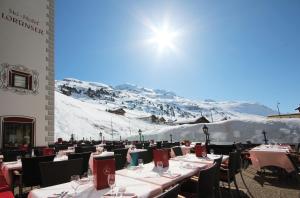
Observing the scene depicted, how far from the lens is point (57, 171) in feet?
11.7

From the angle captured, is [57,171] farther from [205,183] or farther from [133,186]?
[205,183]

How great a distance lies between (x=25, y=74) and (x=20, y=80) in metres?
0.43

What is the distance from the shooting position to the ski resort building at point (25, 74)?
11.9 metres

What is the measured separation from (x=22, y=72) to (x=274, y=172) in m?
13.1

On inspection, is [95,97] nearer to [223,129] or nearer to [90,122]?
[90,122]

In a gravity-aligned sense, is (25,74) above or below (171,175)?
above

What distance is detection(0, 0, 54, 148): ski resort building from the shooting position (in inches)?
470

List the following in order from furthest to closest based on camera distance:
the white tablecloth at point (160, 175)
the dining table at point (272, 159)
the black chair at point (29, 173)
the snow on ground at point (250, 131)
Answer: the snow on ground at point (250, 131)
the dining table at point (272, 159)
the black chair at point (29, 173)
the white tablecloth at point (160, 175)

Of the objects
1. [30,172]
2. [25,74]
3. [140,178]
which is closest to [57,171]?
[140,178]

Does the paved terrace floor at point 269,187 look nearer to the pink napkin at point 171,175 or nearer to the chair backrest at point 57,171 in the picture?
the pink napkin at point 171,175

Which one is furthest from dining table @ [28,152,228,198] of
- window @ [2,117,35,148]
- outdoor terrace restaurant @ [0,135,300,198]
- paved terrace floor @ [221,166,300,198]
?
window @ [2,117,35,148]

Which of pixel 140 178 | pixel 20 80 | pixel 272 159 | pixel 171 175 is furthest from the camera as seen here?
pixel 20 80

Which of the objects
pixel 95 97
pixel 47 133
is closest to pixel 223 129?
pixel 47 133

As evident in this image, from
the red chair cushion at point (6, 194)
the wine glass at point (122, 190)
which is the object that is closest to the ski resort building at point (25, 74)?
the red chair cushion at point (6, 194)
